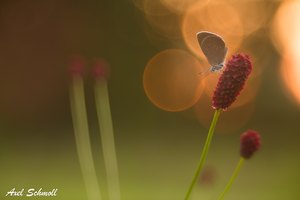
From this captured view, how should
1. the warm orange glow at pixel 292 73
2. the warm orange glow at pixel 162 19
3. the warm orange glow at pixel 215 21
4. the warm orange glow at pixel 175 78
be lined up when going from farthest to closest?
the warm orange glow at pixel 215 21, the warm orange glow at pixel 162 19, the warm orange glow at pixel 175 78, the warm orange glow at pixel 292 73

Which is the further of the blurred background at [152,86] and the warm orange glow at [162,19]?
the warm orange glow at [162,19]

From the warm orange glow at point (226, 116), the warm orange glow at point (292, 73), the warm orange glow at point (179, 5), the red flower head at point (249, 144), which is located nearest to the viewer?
the red flower head at point (249, 144)

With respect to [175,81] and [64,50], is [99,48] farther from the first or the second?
[175,81]

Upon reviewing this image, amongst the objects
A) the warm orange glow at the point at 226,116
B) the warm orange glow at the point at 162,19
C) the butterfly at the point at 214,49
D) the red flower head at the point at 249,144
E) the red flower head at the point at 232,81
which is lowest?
the red flower head at the point at 249,144

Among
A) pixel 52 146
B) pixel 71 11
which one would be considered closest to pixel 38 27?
pixel 71 11

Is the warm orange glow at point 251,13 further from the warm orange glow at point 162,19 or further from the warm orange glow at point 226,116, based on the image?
the warm orange glow at point 226,116

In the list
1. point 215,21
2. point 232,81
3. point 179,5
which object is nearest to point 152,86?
point 179,5

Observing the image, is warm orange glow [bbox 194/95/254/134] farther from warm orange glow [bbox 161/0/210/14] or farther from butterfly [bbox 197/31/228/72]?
butterfly [bbox 197/31/228/72]

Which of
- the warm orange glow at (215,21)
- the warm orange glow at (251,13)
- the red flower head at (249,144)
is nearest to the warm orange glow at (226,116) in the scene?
the warm orange glow at (215,21)

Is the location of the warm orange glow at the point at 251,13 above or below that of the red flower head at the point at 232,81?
above
